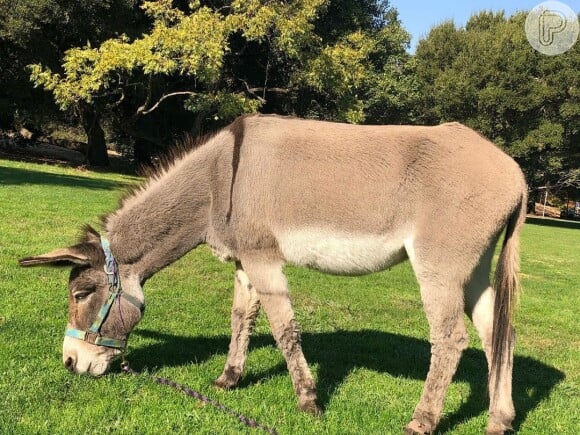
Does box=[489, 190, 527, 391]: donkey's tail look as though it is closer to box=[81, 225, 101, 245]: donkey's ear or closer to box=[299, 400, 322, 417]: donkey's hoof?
box=[299, 400, 322, 417]: donkey's hoof

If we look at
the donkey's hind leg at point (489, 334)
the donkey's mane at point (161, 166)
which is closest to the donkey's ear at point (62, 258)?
the donkey's mane at point (161, 166)

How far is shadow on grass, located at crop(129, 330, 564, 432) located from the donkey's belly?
120cm

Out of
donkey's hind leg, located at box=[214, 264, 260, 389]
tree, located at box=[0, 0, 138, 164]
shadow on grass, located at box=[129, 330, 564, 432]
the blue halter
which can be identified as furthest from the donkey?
tree, located at box=[0, 0, 138, 164]

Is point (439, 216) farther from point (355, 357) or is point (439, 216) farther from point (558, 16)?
point (558, 16)

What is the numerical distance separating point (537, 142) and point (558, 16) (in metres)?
7.61

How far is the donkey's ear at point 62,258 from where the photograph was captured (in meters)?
3.82

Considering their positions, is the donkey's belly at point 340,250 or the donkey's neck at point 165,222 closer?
the donkey's belly at point 340,250

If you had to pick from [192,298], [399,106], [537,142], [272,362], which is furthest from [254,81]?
[272,362]

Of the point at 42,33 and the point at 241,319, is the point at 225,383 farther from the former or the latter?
the point at 42,33

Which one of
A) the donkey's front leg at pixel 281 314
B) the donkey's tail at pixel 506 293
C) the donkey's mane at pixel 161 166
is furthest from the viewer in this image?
the donkey's mane at pixel 161 166

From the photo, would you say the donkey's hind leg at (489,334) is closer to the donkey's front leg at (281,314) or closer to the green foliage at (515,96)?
Result: the donkey's front leg at (281,314)

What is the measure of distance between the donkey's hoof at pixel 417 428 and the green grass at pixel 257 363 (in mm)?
218

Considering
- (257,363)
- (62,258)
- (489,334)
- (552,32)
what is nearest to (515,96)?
(552,32)

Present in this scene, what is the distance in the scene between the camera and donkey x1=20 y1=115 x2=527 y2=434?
3.73 metres
